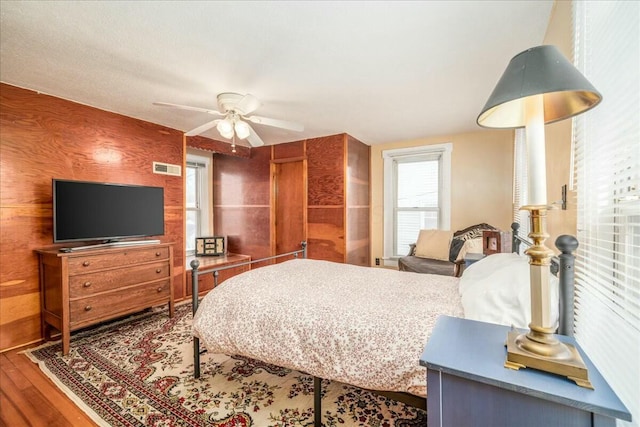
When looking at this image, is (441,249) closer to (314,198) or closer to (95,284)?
(314,198)

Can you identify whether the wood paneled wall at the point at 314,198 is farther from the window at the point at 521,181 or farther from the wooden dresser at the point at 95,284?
the window at the point at 521,181

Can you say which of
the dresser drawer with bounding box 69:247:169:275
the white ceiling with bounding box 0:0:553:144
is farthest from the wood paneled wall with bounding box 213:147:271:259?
the white ceiling with bounding box 0:0:553:144

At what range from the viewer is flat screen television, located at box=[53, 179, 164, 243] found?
8.45 ft

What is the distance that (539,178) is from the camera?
2.47ft

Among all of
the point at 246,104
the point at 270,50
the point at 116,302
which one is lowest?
the point at 116,302

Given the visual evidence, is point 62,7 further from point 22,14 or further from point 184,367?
point 184,367

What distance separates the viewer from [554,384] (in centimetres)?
69

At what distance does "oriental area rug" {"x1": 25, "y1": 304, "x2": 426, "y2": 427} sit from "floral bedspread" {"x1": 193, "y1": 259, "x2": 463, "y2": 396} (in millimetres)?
355

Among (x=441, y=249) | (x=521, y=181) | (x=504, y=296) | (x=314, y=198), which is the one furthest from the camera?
(x=314, y=198)

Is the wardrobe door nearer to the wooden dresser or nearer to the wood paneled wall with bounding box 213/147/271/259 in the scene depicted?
the wood paneled wall with bounding box 213/147/271/259

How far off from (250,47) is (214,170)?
348 centimetres

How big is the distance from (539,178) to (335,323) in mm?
1146

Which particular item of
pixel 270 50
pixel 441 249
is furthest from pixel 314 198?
pixel 270 50

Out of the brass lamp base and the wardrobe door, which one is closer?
the brass lamp base
